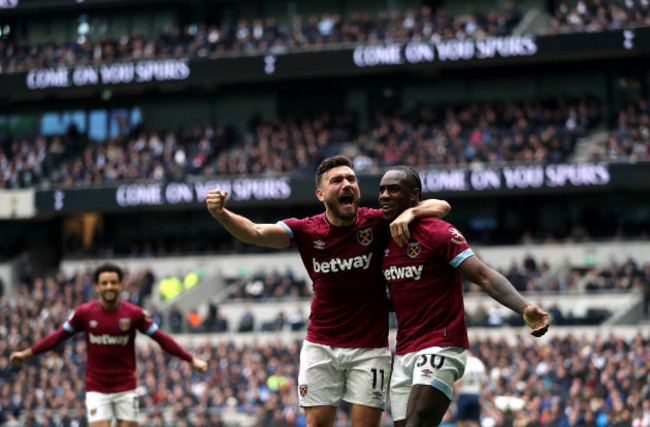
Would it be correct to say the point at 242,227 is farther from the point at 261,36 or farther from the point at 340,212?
the point at 261,36

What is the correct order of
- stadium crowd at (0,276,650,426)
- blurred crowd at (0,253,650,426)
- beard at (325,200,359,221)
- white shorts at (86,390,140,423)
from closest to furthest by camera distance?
beard at (325,200,359,221) → white shorts at (86,390,140,423) → stadium crowd at (0,276,650,426) → blurred crowd at (0,253,650,426)

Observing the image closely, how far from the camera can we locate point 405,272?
26.4 ft

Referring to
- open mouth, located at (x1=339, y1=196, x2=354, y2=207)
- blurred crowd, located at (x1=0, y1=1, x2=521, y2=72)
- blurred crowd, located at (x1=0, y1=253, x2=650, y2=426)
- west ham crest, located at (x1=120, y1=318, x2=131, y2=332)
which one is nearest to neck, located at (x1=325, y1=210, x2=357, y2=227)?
open mouth, located at (x1=339, y1=196, x2=354, y2=207)

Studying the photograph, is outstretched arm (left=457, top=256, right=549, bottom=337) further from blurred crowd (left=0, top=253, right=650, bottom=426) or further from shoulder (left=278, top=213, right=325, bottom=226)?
blurred crowd (left=0, top=253, right=650, bottom=426)

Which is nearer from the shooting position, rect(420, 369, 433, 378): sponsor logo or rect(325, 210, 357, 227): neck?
rect(420, 369, 433, 378): sponsor logo

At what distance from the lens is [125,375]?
1190 centimetres

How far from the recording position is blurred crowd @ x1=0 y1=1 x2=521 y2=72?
36.2 metres

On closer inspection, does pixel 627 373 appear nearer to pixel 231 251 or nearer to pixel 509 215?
pixel 509 215

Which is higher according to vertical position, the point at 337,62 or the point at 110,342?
the point at 337,62

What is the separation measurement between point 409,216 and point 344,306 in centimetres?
93

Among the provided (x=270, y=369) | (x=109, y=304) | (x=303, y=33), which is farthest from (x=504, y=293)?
(x=303, y=33)

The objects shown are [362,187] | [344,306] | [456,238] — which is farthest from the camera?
[362,187]

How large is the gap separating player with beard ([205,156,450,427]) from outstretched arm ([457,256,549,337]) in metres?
0.70

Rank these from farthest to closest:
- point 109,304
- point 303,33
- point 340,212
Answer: point 303,33, point 109,304, point 340,212
